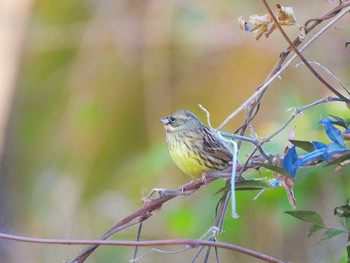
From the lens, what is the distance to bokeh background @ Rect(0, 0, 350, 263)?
177 inches

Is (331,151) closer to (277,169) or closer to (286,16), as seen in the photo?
(277,169)

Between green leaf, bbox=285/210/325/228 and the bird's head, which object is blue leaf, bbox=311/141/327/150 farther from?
the bird's head

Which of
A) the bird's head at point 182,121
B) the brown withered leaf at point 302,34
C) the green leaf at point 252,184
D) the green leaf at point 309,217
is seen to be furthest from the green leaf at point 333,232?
the bird's head at point 182,121

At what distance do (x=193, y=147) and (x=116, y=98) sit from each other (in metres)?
2.48

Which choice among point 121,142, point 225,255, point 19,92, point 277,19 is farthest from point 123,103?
point 277,19

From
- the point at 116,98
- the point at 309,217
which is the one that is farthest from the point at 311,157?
the point at 116,98

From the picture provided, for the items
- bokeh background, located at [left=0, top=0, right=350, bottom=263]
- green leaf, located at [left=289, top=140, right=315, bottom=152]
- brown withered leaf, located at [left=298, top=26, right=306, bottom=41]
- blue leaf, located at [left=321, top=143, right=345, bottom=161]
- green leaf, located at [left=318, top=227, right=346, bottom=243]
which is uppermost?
bokeh background, located at [left=0, top=0, right=350, bottom=263]

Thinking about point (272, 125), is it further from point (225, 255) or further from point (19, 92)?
point (19, 92)

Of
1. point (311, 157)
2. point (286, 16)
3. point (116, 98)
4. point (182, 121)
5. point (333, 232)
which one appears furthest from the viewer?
point (116, 98)

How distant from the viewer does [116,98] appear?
5801 mm

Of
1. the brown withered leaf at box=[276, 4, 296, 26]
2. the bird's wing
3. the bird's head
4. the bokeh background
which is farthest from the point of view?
the bokeh background

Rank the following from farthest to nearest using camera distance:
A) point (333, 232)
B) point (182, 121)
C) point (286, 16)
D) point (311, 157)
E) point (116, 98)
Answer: point (116, 98) < point (182, 121) < point (286, 16) < point (333, 232) < point (311, 157)

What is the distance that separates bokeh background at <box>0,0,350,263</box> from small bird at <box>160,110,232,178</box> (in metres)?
0.43

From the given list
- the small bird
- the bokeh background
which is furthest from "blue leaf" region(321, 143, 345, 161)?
the bokeh background
